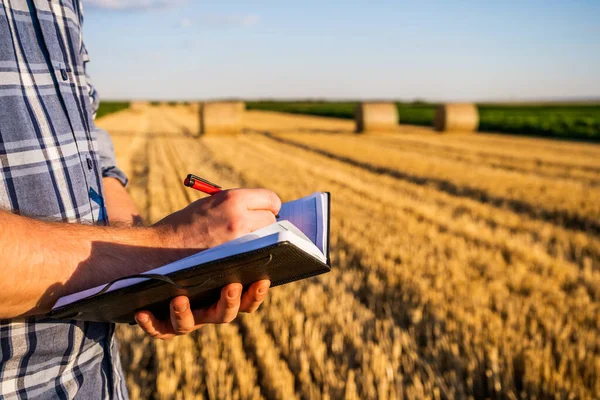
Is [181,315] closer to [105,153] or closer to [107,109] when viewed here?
[105,153]

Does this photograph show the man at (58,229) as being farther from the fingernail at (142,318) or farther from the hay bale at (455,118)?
the hay bale at (455,118)

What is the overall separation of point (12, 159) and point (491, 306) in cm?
331

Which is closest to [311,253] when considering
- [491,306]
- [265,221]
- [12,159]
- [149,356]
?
[265,221]

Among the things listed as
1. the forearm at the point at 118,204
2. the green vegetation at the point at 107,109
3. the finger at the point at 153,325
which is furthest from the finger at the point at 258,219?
the green vegetation at the point at 107,109

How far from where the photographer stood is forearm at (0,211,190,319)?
33.7 inches

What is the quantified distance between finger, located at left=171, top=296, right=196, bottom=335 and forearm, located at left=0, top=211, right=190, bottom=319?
0.12m

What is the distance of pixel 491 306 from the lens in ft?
12.2

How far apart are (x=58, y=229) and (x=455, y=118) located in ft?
66.5

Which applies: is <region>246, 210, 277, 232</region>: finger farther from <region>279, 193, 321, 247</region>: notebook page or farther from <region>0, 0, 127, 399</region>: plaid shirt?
<region>0, 0, 127, 399</region>: plaid shirt

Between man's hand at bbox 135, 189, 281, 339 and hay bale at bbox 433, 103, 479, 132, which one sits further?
hay bale at bbox 433, 103, 479, 132

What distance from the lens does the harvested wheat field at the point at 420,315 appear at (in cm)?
270

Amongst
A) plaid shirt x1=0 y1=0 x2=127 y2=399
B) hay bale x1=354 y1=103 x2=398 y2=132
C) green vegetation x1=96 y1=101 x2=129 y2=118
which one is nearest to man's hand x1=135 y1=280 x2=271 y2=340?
plaid shirt x1=0 y1=0 x2=127 y2=399

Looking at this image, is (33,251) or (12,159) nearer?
(33,251)

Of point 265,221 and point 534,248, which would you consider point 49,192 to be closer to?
point 265,221
